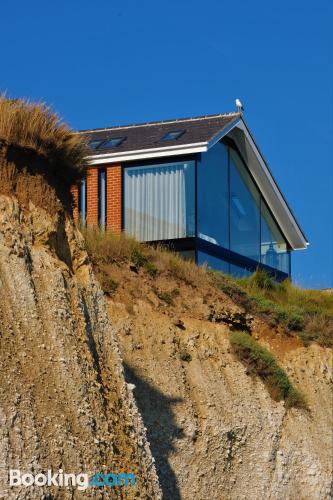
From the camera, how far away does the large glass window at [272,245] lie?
1356 inches

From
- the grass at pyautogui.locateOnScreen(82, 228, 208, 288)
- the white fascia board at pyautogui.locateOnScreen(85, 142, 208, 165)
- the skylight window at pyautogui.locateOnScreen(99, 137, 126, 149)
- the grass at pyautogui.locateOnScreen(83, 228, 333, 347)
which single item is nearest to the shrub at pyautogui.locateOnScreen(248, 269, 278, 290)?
the grass at pyautogui.locateOnScreen(83, 228, 333, 347)

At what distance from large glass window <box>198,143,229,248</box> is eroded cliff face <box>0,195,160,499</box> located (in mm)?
14211

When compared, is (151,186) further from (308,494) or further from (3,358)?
(3,358)

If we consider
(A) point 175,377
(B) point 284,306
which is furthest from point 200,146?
(A) point 175,377

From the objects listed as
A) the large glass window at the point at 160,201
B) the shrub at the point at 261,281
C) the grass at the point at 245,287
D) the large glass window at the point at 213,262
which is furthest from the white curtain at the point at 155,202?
the shrub at the point at 261,281

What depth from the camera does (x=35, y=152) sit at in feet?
52.1

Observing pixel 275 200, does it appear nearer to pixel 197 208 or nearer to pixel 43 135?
pixel 197 208

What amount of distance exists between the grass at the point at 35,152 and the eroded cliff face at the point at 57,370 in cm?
34

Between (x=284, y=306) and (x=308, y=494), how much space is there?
6082 mm

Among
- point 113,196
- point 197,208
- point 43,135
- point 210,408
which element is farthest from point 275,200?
point 43,135

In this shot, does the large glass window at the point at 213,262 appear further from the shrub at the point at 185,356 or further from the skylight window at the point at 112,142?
the shrub at the point at 185,356

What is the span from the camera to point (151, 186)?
1222 inches

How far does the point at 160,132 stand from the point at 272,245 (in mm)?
5286

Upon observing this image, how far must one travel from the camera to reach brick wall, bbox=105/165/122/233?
30.7 meters
